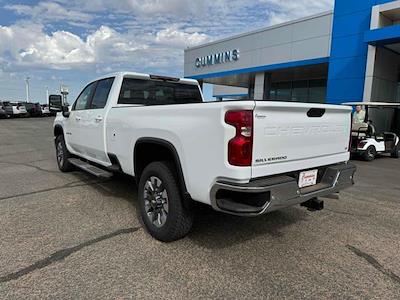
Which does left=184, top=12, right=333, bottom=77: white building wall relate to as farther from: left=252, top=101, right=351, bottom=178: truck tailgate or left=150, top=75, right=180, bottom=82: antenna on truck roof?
left=252, top=101, right=351, bottom=178: truck tailgate

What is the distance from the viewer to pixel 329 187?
3744mm

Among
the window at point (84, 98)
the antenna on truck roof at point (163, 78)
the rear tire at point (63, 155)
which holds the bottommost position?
the rear tire at point (63, 155)

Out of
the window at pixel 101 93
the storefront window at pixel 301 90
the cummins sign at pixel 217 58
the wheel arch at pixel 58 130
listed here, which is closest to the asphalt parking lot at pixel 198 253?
the window at pixel 101 93

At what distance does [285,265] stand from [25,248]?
8.86ft

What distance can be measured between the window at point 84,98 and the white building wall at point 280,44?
50.0 ft

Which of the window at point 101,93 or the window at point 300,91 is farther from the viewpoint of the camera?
the window at point 300,91

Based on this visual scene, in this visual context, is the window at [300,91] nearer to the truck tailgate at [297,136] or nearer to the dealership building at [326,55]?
the dealership building at [326,55]

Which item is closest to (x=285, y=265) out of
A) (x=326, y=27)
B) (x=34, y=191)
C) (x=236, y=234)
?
(x=236, y=234)

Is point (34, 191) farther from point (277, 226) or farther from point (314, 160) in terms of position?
point (314, 160)

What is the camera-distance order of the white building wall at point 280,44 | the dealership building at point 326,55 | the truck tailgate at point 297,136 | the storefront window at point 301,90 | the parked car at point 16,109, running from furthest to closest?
1. the parked car at point 16,109
2. the storefront window at point 301,90
3. the white building wall at point 280,44
4. the dealership building at point 326,55
5. the truck tailgate at point 297,136

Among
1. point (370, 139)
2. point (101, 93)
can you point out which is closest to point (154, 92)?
point (101, 93)

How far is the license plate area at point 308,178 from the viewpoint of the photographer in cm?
351

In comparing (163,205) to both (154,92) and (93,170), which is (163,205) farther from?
(154,92)

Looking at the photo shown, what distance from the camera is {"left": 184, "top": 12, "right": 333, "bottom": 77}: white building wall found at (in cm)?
1831
